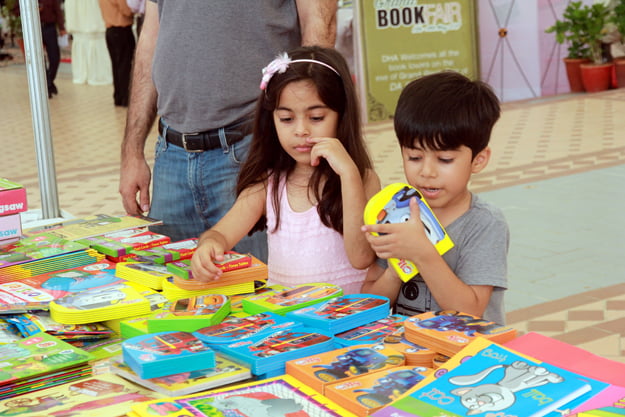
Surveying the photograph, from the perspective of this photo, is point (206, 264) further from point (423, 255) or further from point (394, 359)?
point (394, 359)

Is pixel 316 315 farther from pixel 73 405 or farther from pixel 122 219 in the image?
pixel 122 219

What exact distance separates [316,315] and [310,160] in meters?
0.64

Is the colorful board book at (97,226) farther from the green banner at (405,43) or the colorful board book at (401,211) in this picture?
the green banner at (405,43)

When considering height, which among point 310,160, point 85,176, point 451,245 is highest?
point 310,160

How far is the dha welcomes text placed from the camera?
31.1ft

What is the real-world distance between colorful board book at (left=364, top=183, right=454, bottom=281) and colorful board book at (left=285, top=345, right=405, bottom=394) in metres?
0.38

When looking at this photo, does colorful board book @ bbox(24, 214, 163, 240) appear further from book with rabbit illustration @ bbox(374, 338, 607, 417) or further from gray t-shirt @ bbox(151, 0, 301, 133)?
book with rabbit illustration @ bbox(374, 338, 607, 417)

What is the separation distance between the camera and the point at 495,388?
1190mm

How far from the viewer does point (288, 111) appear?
2.14 meters

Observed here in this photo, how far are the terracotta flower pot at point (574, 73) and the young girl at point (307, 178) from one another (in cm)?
909

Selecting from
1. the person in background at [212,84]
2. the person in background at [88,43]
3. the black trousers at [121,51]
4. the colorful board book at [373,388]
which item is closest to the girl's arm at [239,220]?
the person in background at [212,84]

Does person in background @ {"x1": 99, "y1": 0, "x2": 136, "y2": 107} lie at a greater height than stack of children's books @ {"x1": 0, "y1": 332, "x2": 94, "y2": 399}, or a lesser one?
greater

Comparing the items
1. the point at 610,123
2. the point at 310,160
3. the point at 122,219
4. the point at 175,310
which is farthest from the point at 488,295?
the point at 610,123

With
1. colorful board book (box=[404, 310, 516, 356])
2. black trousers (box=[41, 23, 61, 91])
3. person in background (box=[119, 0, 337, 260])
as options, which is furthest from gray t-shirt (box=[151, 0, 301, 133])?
black trousers (box=[41, 23, 61, 91])
